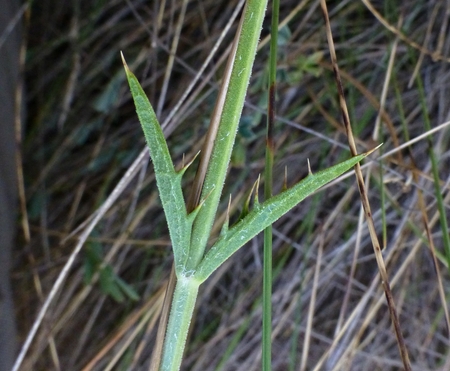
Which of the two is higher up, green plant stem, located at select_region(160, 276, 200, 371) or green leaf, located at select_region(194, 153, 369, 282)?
green leaf, located at select_region(194, 153, 369, 282)

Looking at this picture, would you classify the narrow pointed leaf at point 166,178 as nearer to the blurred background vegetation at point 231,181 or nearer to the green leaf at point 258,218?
the green leaf at point 258,218

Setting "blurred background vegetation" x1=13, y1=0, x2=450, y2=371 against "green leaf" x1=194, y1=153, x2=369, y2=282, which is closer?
"green leaf" x1=194, y1=153, x2=369, y2=282

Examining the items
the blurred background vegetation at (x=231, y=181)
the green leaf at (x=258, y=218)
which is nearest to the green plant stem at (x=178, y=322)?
the green leaf at (x=258, y=218)

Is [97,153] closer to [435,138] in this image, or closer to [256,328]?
[256,328]

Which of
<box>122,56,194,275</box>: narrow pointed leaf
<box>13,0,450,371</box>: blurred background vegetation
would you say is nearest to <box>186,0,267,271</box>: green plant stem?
<box>122,56,194,275</box>: narrow pointed leaf

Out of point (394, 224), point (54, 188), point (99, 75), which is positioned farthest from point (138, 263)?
point (394, 224)

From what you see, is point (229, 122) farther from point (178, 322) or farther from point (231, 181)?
point (231, 181)

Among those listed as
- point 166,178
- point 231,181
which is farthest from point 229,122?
point 231,181

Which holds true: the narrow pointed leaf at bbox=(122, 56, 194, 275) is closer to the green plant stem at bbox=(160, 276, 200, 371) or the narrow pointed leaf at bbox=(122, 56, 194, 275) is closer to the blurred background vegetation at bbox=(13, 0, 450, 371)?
the green plant stem at bbox=(160, 276, 200, 371)
